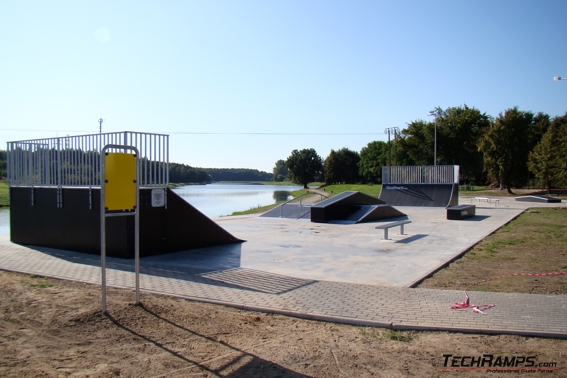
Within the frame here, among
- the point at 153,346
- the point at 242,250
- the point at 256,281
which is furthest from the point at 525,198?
the point at 153,346

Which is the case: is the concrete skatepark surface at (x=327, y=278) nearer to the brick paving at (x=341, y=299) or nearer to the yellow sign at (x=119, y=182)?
the brick paving at (x=341, y=299)

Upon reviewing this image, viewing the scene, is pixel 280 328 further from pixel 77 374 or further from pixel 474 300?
pixel 474 300

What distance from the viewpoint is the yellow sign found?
5.60 meters

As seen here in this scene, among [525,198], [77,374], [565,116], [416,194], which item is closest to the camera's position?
[77,374]

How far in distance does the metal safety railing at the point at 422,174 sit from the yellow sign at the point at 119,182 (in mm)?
26541

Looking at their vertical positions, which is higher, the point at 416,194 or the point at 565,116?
the point at 565,116

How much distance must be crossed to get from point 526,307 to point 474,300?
0.63m

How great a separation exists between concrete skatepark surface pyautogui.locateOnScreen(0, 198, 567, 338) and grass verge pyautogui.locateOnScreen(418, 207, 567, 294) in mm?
425

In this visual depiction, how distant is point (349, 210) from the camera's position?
19562 millimetres

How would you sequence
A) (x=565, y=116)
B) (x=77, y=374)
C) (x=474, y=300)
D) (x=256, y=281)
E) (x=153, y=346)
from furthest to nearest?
(x=565, y=116) → (x=256, y=281) → (x=474, y=300) → (x=153, y=346) → (x=77, y=374)

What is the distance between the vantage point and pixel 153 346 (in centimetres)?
437

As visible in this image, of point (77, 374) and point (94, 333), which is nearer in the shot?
point (77, 374)

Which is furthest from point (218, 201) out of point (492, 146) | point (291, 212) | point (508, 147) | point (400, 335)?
point (400, 335)

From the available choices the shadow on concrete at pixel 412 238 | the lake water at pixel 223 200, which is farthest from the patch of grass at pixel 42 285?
the lake water at pixel 223 200
